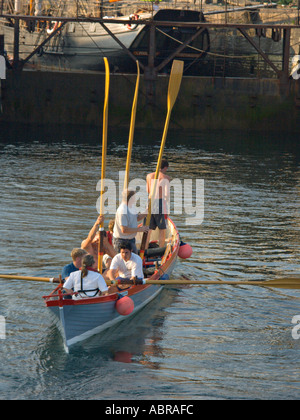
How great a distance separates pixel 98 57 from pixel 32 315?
31293mm

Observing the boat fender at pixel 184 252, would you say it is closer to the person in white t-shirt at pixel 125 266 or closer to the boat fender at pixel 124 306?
the person in white t-shirt at pixel 125 266

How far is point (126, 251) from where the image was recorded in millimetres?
13234

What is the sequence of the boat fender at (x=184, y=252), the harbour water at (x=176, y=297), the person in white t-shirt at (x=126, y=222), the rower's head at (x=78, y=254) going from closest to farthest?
the harbour water at (x=176, y=297)
the rower's head at (x=78, y=254)
the person in white t-shirt at (x=126, y=222)
the boat fender at (x=184, y=252)

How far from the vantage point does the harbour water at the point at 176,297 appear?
1114 cm

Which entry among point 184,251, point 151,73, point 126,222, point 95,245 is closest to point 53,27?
point 151,73

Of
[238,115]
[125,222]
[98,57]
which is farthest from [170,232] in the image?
[98,57]

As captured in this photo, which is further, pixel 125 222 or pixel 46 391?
pixel 125 222

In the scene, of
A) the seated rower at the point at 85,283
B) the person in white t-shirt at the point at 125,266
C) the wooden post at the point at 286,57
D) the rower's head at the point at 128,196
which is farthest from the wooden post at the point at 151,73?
the seated rower at the point at 85,283

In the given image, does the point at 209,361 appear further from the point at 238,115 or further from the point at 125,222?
the point at 238,115

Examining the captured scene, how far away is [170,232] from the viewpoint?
705 inches

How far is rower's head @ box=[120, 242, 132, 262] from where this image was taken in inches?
520

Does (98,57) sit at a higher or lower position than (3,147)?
higher
